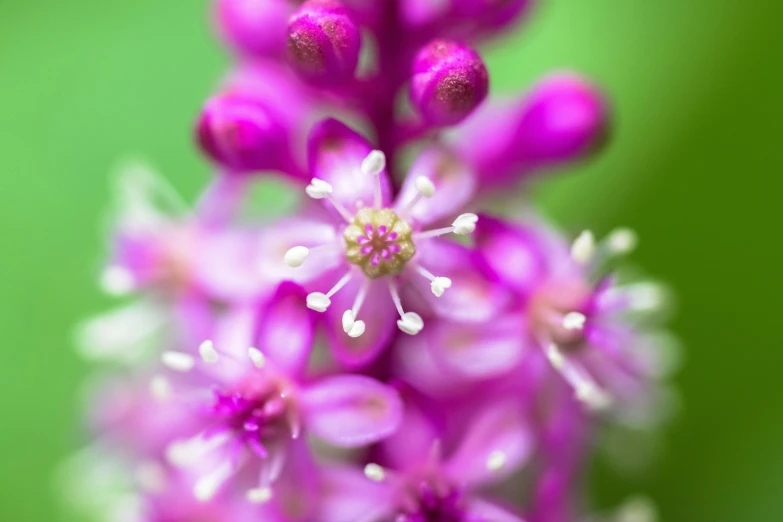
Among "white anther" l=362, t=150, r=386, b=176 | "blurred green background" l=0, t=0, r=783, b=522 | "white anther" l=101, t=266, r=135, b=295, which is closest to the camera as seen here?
"white anther" l=362, t=150, r=386, b=176

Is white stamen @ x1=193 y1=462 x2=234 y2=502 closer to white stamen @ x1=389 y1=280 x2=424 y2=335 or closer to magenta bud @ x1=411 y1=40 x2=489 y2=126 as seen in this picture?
white stamen @ x1=389 y1=280 x2=424 y2=335

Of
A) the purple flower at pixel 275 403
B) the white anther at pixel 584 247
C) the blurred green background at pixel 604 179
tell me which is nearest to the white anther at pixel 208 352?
the purple flower at pixel 275 403

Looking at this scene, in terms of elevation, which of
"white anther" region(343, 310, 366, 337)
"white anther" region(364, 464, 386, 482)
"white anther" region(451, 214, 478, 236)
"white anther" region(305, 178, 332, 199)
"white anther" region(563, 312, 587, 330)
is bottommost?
"white anther" region(364, 464, 386, 482)

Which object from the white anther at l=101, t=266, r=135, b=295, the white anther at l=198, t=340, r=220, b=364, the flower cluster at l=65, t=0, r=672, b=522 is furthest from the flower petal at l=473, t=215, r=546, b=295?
the white anther at l=101, t=266, r=135, b=295

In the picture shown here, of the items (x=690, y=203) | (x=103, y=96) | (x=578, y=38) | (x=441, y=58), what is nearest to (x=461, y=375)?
(x=441, y=58)

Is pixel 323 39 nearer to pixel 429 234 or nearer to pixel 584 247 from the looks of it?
pixel 429 234

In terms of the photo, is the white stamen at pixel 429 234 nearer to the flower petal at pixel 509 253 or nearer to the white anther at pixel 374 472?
the flower petal at pixel 509 253

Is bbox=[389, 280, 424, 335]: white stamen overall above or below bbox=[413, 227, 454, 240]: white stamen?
below
